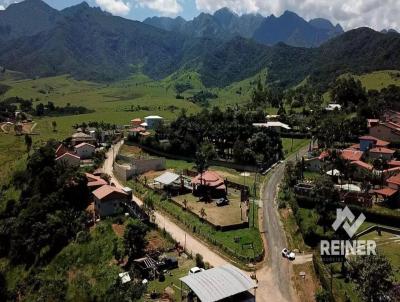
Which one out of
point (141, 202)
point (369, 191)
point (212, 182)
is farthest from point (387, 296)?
point (141, 202)

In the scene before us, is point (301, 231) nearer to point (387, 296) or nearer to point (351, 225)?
point (351, 225)

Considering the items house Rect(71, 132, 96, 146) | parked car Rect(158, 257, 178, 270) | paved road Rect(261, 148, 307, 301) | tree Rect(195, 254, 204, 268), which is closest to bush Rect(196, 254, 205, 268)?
tree Rect(195, 254, 204, 268)

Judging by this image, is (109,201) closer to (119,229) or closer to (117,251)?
(119,229)

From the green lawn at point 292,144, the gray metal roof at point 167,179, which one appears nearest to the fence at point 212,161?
the green lawn at point 292,144

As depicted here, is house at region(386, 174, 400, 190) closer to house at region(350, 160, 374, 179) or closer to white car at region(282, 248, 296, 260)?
house at region(350, 160, 374, 179)

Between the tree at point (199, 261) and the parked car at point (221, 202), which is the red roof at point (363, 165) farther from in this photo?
the tree at point (199, 261)

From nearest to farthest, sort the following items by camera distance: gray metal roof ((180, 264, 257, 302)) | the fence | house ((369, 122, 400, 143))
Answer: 1. gray metal roof ((180, 264, 257, 302))
2. the fence
3. house ((369, 122, 400, 143))
